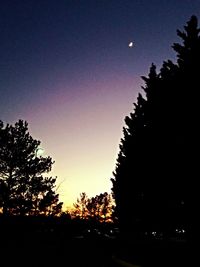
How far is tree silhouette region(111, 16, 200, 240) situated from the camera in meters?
19.8

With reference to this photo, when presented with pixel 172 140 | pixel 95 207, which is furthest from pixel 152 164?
pixel 95 207

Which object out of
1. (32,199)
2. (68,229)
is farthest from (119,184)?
(68,229)

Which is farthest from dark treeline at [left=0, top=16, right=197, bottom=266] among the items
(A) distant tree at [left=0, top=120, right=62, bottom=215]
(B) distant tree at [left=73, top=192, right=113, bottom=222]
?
(B) distant tree at [left=73, top=192, right=113, bottom=222]

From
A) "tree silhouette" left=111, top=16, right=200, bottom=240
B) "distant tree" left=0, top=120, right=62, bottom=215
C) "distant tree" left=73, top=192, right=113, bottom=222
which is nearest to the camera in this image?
"tree silhouette" left=111, top=16, right=200, bottom=240

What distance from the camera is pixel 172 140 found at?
2083 cm

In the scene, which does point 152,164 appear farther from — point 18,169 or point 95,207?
point 95,207

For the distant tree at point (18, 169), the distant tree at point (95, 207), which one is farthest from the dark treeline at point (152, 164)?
the distant tree at point (95, 207)

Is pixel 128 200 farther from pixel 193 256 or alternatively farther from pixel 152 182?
pixel 193 256

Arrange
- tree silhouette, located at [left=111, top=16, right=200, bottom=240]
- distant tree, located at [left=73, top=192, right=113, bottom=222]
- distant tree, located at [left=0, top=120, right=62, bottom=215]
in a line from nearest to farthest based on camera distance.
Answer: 1. tree silhouette, located at [left=111, top=16, right=200, bottom=240]
2. distant tree, located at [left=0, top=120, right=62, bottom=215]
3. distant tree, located at [left=73, top=192, right=113, bottom=222]

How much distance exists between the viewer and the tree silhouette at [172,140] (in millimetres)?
19781

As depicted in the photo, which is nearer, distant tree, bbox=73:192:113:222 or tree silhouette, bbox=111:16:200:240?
tree silhouette, bbox=111:16:200:240

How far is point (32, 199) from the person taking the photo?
38.3 m

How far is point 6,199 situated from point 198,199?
70.2 ft

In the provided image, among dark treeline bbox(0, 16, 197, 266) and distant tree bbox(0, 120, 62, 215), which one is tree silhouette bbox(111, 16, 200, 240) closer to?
dark treeline bbox(0, 16, 197, 266)
